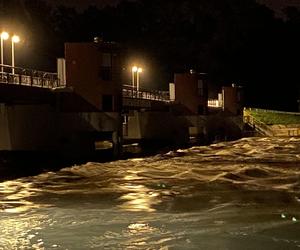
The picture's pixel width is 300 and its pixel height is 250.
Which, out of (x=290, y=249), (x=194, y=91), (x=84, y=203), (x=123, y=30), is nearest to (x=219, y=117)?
(x=194, y=91)

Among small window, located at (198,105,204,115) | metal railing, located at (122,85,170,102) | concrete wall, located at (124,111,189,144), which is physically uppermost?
metal railing, located at (122,85,170,102)

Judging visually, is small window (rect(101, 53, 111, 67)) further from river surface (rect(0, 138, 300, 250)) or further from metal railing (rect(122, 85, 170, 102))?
metal railing (rect(122, 85, 170, 102))

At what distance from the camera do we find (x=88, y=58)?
155 ft

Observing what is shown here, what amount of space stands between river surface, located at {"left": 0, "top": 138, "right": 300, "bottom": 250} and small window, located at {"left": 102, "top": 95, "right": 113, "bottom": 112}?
6.79 metres

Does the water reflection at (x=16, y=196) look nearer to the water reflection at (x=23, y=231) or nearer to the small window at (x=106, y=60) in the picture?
the water reflection at (x=23, y=231)

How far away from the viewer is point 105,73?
47938 mm

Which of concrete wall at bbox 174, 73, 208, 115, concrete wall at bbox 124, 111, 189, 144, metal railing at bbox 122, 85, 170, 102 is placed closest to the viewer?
concrete wall at bbox 124, 111, 189, 144

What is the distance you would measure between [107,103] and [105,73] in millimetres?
2410

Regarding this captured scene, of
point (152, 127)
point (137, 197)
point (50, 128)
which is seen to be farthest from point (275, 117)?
point (137, 197)

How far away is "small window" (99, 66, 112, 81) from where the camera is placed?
47750 mm

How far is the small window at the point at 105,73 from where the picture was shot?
1880 inches

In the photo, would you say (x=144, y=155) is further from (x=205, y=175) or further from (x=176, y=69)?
(x=176, y=69)

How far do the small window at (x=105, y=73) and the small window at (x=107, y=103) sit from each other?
4.76 feet

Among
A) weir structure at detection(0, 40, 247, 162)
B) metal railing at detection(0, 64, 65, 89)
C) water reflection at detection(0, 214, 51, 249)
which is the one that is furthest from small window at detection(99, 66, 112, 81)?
water reflection at detection(0, 214, 51, 249)
